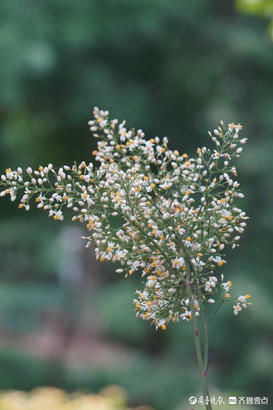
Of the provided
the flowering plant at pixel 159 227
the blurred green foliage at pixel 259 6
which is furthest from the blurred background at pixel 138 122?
the flowering plant at pixel 159 227

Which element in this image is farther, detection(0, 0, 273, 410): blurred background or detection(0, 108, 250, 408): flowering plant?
detection(0, 0, 273, 410): blurred background

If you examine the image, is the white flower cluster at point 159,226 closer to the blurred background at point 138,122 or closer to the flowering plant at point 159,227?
the flowering plant at point 159,227

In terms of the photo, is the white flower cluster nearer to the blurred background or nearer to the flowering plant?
the flowering plant

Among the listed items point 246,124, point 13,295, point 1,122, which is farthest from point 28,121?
point 246,124

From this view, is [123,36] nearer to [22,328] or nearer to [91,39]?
[91,39]

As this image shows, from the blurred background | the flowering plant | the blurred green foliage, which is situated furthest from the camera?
the blurred background

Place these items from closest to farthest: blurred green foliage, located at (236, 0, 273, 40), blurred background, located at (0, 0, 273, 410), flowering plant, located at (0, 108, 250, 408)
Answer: flowering plant, located at (0, 108, 250, 408) → blurred green foliage, located at (236, 0, 273, 40) → blurred background, located at (0, 0, 273, 410)

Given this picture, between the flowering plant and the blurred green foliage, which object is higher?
the blurred green foliage

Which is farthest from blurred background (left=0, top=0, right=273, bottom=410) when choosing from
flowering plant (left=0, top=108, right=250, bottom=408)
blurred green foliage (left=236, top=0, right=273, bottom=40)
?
flowering plant (left=0, top=108, right=250, bottom=408)
